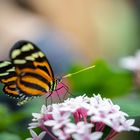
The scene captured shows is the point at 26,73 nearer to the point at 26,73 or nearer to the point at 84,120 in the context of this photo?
the point at 26,73

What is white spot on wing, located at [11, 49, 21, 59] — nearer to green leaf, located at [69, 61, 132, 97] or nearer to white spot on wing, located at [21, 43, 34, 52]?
white spot on wing, located at [21, 43, 34, 52]

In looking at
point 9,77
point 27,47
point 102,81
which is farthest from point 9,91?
point 102,81

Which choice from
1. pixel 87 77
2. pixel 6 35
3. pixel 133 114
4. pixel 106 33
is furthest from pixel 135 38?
pixel 133 114

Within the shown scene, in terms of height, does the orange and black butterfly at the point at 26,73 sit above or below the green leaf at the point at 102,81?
above

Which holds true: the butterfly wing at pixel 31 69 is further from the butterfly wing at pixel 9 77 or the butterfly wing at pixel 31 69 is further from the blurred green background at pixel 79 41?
the blurred green background at pixel 79 41

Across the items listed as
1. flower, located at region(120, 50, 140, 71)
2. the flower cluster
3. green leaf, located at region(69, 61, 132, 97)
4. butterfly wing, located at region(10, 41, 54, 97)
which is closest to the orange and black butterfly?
butterfly wing, located at region(10, 41, 54, 97)

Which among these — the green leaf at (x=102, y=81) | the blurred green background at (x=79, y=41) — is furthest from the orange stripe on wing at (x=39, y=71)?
the green leaf at (x=102, y=81)
